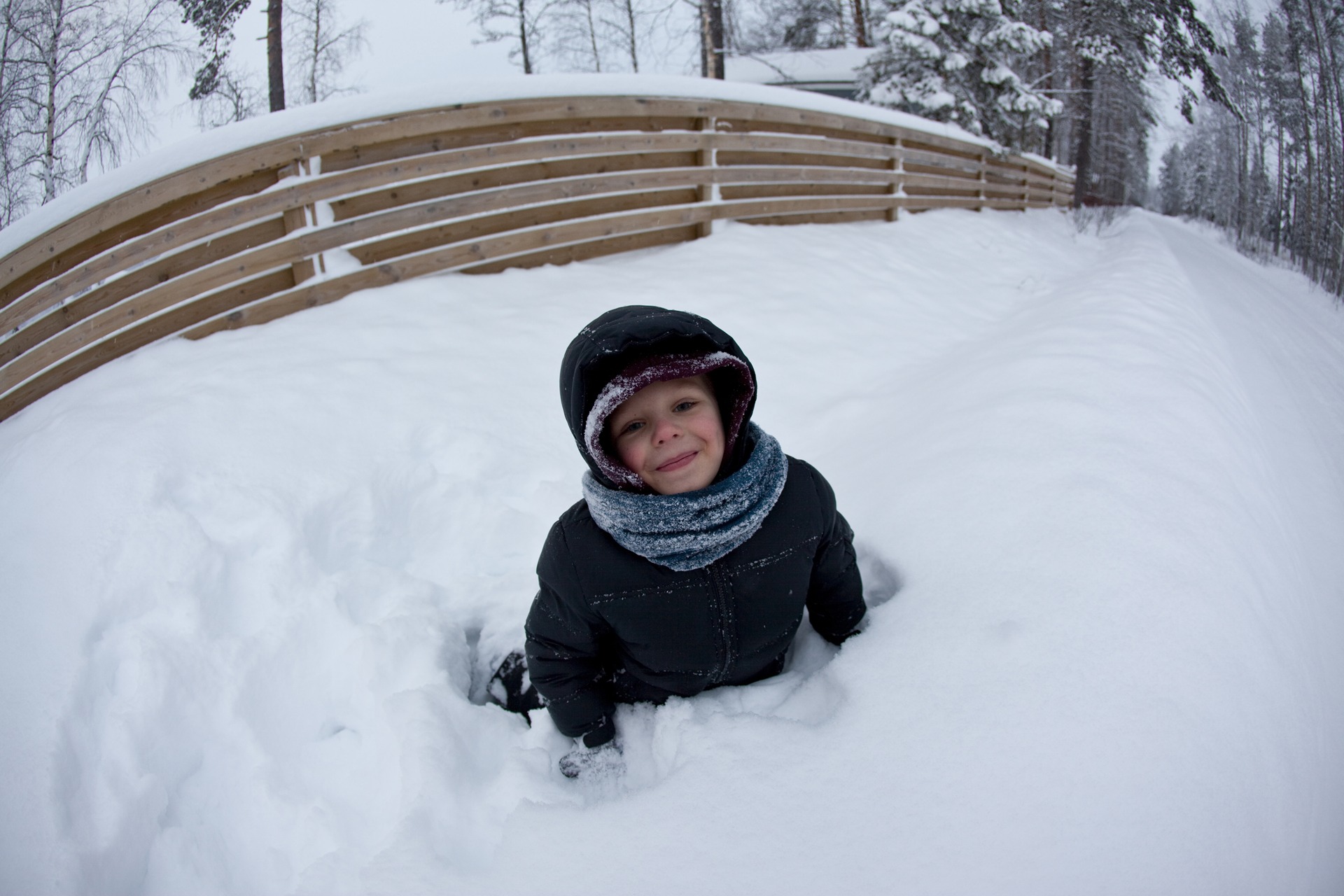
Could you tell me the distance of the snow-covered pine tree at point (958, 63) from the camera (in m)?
10.5

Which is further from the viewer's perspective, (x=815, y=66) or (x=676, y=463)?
(x=815, y=66)

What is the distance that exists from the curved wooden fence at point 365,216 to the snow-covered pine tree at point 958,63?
22.1 ft

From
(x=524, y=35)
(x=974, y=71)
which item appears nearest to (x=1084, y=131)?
(x=974, y=71)

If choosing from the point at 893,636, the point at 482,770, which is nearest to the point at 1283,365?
the point at 893,636

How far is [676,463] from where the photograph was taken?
134 centimetres

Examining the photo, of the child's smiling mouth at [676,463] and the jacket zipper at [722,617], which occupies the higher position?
the child's smiling mouth at [676,463]

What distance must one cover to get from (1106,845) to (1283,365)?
4.59 m

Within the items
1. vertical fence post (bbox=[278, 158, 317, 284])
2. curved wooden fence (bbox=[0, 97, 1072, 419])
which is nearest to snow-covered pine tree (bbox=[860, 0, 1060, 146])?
curved wooden fence (bbox=[0, 97, 1072, 419])

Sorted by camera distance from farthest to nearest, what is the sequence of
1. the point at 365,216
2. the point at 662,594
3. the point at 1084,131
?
the point at 1084,131
the point at 365,216
the point at 662,594

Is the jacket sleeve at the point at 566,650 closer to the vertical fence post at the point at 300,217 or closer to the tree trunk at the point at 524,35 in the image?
the vertical fence post at the point at 300,217

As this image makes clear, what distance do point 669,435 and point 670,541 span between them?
0.75 feet

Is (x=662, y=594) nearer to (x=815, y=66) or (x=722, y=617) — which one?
(x=722, y=617)

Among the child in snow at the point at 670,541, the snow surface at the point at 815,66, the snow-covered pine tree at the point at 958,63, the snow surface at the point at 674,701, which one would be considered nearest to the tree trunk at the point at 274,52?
the snow surface at the point at 674,701

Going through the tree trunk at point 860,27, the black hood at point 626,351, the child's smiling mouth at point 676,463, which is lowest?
the child's smiling mouth at point 676,463
